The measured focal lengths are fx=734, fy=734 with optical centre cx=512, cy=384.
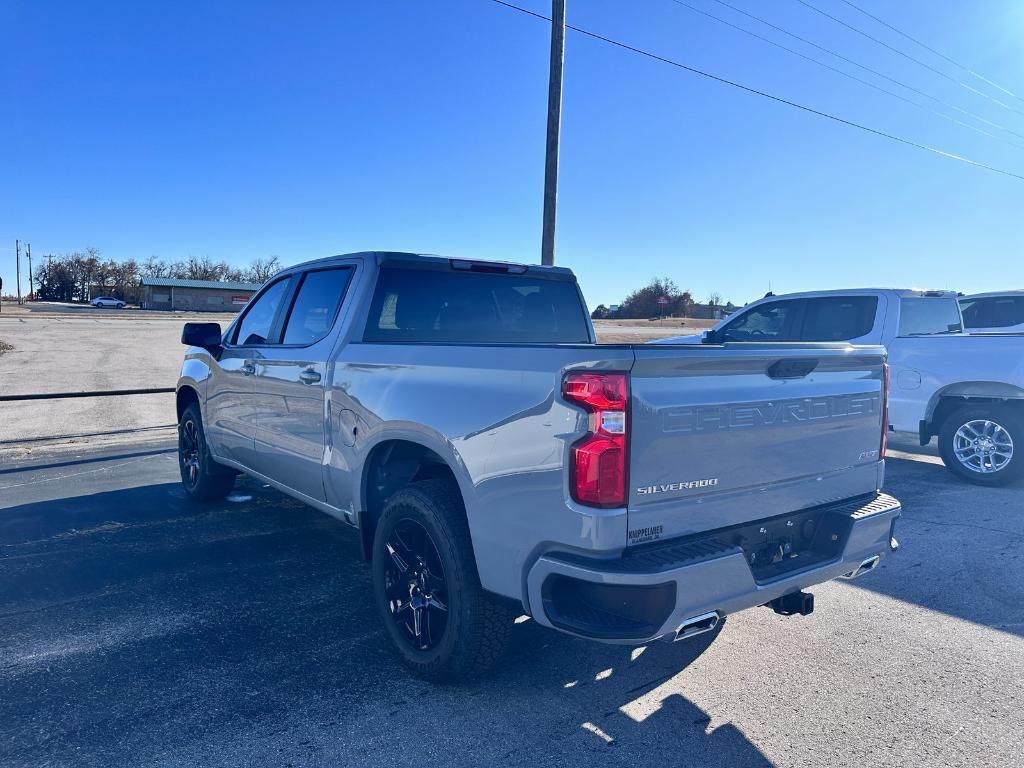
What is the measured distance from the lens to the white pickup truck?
7121 millimetres

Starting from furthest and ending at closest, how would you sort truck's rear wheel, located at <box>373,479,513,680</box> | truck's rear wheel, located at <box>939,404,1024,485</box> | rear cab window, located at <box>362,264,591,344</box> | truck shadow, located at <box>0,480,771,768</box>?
truck's rear wheel, located at <box>939,404,1024,485</box>, rear cab window, located at <box>362,264,591,344</box>, truck's rear wheel, located at <box>373,479,513,680</box>, truck shadow, located at <box>0,480,771,768</box>

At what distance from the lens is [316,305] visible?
15.3 feet

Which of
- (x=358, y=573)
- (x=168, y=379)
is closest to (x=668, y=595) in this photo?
(x=358, y=573)

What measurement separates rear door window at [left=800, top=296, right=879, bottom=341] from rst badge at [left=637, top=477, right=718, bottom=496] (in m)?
6.49

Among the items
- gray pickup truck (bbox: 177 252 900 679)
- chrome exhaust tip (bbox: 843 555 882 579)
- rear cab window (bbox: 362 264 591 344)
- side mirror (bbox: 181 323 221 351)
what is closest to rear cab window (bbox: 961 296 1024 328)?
rear cab window (bbox: 362 264 591 344)

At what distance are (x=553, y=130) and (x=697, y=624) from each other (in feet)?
31.2

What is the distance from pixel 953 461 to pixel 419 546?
6.49 metres

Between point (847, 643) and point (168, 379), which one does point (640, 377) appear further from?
point (168, 379)

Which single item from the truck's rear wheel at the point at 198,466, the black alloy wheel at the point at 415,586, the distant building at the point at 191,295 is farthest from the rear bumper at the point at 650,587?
the distant building at the point at 191,295

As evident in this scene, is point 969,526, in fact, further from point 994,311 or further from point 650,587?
point 994,311

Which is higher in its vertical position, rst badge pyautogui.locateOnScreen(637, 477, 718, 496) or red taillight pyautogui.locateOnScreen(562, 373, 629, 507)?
red taillight pyautogui.locateOnScreen(562, 373, 629, 507)

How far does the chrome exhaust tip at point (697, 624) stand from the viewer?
2.61 metres

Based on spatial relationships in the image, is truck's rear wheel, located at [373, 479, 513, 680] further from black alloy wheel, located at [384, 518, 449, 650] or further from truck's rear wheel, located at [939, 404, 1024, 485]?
truck's rear wheel, located at [939, 404, 1024, 485]

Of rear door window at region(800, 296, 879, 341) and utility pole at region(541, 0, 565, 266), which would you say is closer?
rear door window at region(800, 296, 879, 341)
